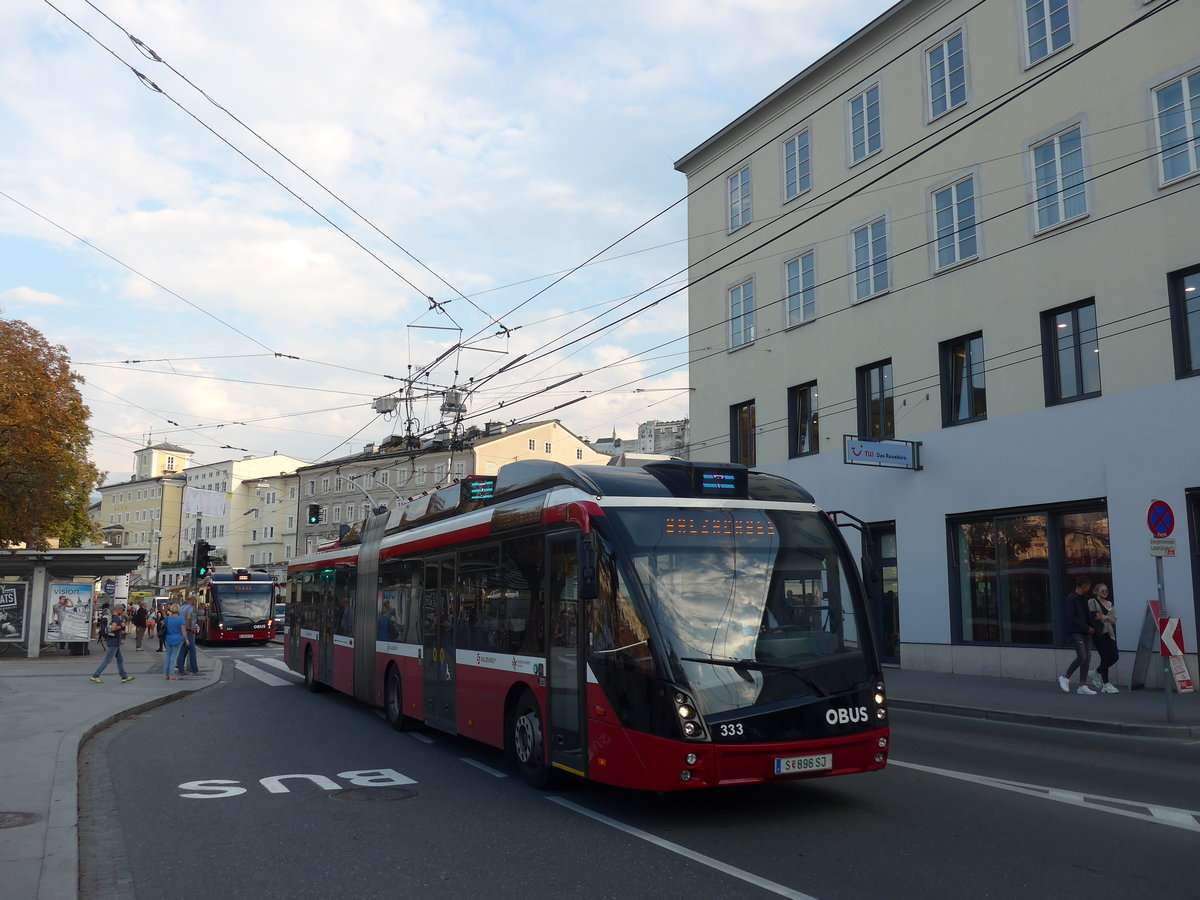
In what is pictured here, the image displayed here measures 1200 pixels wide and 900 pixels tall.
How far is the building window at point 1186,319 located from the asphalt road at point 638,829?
7973mm

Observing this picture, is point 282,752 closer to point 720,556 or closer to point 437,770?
point 437,770

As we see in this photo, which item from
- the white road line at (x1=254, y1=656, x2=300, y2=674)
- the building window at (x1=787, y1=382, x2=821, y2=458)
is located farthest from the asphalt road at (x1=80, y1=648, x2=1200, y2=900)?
the white road line at (x1=254, y1=656, x2=300, y2=674)

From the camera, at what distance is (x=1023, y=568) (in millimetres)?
19984

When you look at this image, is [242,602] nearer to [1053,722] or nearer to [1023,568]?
[1023,568]

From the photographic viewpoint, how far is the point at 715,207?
29.8 metres

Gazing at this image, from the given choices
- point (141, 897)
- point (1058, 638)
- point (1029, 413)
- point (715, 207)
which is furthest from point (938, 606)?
point (141, 897)

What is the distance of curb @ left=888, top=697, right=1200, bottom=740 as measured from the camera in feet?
40.4

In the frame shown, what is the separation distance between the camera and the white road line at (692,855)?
5.84 m

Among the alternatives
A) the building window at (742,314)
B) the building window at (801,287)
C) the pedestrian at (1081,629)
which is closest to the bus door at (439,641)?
the pedestrian at (1081,629)

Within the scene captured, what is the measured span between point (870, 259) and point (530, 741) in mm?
17660

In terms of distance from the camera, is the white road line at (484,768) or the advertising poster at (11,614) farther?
the advertising poster at (11,614)

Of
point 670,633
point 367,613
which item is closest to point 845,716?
point 670,633

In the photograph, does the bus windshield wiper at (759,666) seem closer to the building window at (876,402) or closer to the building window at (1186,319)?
the building window at (1186,319)

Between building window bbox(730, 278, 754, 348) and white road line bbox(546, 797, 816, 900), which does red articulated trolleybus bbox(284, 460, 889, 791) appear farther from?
building window bbox(730, 278, 754, 348)
